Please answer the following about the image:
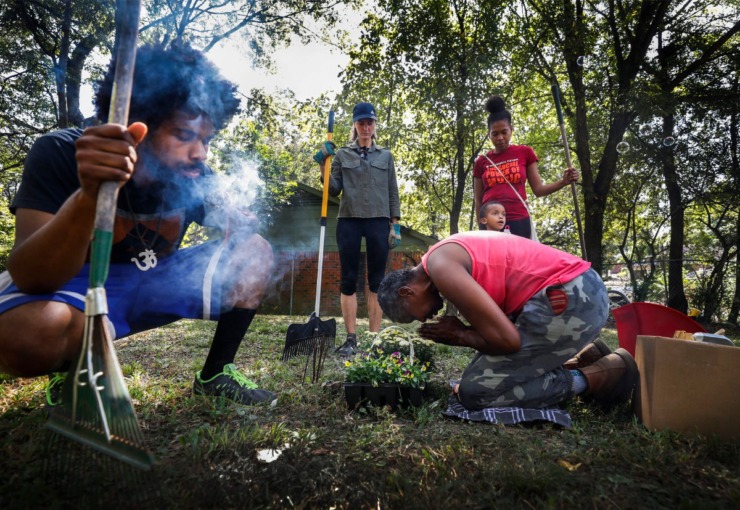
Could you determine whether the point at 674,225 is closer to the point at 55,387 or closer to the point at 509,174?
the point at 509,174

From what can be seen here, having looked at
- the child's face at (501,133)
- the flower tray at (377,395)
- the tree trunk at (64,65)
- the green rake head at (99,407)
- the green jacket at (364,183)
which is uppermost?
the tree trunk at (64,65)

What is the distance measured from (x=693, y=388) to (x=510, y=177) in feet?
8.14

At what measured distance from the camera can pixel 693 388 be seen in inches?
75.0

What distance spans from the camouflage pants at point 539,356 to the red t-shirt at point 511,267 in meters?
0.06

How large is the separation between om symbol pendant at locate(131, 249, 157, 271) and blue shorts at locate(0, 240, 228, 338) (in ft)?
0.07

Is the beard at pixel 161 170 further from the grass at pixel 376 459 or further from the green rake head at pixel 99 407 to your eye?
the grass at pixel 376 459

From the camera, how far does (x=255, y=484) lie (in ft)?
4.38

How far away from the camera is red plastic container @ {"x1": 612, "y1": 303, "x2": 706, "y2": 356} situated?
272 cm

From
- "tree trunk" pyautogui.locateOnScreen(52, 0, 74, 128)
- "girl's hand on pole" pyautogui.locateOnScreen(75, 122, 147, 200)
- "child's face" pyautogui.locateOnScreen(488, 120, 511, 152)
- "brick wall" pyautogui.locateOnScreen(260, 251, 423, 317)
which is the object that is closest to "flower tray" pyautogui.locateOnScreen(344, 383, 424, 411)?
"girl's hand on pole" pyautogui.locateOnScreen(75, 122, 147, 200)

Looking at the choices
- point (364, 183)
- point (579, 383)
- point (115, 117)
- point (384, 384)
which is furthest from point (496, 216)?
point (115, 117)

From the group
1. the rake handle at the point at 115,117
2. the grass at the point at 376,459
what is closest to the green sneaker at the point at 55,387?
the grass at the point at 376,459

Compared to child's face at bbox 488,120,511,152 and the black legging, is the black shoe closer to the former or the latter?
the black legging

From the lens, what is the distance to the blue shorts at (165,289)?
1.96 metres

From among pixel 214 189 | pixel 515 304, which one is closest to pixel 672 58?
pixel 515 304
